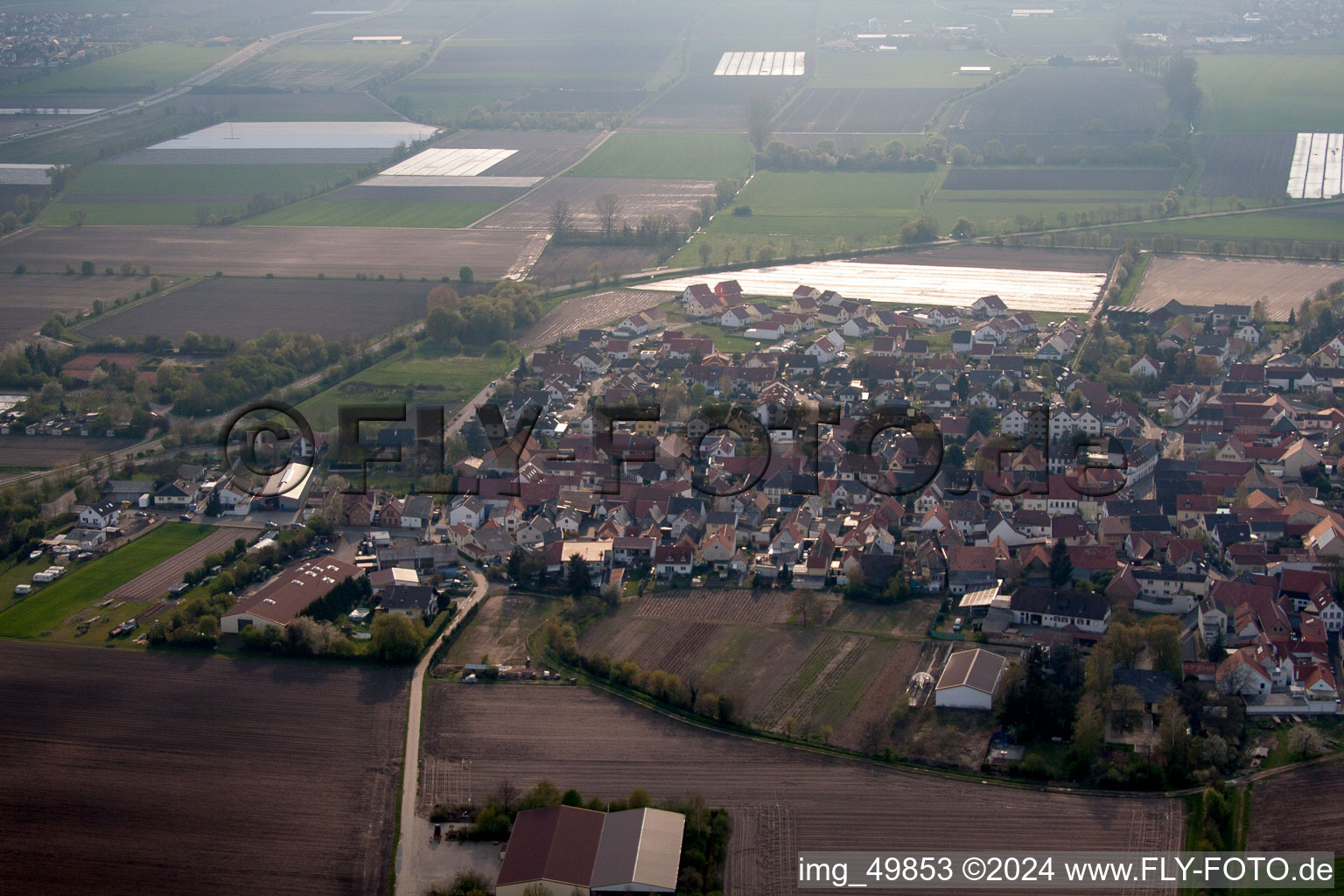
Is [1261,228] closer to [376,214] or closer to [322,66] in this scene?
[376,214]

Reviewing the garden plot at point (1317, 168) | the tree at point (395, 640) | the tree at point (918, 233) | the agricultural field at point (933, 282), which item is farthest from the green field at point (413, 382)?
the garden plot at point (1317, 168)

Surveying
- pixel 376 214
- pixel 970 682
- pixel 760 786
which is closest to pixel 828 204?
pixel 376 214

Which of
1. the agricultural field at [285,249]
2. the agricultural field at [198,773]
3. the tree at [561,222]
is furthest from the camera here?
the tree at [561,222]

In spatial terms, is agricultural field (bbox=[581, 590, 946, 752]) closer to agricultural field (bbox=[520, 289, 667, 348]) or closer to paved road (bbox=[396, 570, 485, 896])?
paved road (bbox=[396, 570, 485, 896])

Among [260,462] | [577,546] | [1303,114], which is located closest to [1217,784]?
[577,546]

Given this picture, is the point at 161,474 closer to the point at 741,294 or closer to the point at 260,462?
the point at 260,462

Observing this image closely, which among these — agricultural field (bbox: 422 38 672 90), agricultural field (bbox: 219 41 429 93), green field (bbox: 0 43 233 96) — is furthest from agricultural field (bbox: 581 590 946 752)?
green field (bbox: 0 43 233 96)

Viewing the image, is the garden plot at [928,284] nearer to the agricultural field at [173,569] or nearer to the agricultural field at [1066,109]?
the agricultural field at [1066,109]
